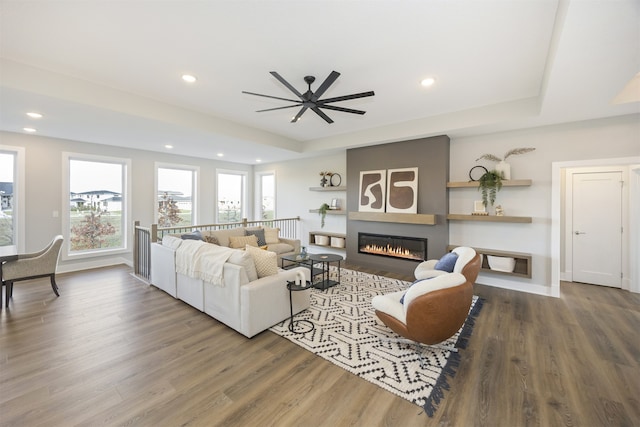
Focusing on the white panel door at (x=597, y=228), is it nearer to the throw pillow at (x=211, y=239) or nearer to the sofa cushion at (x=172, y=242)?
the throw pillow at (x=211, y=239)

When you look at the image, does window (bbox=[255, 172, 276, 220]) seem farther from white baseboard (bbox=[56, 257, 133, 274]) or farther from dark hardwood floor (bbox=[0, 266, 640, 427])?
dark hardwood floor (bbox=[0, 266, 640, 427])

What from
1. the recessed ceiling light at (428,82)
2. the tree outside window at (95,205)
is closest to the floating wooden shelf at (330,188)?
the recessed ceiling light at (428,82)

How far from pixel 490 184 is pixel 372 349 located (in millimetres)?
3498

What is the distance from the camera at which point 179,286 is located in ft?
12.4

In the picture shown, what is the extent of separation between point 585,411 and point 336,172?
5.77 m

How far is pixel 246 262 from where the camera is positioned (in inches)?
116

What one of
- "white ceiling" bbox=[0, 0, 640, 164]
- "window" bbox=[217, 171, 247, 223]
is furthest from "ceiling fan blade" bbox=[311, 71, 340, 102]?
"window" bbox=[217, 171, 247, 223]

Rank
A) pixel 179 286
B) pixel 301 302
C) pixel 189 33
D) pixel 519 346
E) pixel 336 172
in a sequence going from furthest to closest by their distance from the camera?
pixel 336 172 < pixel 179 286 < pixel 301 302 < pixel 519 346 < pixel 189 33

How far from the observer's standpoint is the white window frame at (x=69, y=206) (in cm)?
531

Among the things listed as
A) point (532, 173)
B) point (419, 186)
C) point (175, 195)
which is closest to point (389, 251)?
point (419, 186)

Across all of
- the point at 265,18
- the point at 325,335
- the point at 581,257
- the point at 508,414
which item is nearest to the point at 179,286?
the point at 325,335

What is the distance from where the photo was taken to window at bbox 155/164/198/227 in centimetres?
674

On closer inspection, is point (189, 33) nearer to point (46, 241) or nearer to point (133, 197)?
point (133, 197)

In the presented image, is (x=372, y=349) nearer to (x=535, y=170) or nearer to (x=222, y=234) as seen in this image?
(x=222, y=234)
